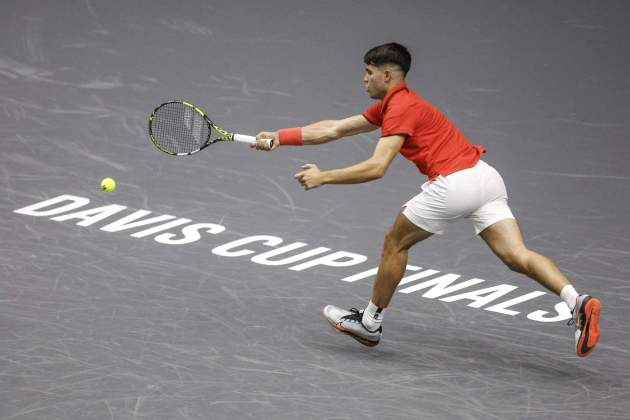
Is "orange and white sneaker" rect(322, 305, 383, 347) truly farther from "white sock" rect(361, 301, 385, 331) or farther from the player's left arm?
the player's left arm

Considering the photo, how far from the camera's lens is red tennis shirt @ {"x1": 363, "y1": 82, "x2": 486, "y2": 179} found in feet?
25.0

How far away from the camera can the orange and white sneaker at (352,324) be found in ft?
26.0

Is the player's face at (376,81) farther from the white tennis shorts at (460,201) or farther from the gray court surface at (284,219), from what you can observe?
the gray court surface at (284,219)

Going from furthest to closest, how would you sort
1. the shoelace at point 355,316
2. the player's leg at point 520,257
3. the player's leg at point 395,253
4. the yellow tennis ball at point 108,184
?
the yellow tennis ball at point 108,184, the shoelace at point 355,316, the player's leg at point 395,253, the player's leg at point 520,257

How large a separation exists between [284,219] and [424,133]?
2624 millimetres

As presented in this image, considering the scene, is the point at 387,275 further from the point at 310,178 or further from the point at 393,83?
the point at 393,83

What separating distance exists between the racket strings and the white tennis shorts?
173 centimetres

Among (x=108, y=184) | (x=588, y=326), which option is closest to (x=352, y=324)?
(x=588, y=326)

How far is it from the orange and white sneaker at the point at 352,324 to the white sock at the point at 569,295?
1144 mm

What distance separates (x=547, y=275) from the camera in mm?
7582

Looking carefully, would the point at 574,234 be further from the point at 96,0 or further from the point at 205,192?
the point at 96,0

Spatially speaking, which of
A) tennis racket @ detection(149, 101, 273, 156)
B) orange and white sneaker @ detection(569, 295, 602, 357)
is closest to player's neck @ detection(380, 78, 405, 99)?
tennis racket @ detection(149, 101, 273, 156)

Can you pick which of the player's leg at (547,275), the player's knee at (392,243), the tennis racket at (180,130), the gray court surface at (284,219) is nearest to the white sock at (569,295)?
the player's leg at (547,275)

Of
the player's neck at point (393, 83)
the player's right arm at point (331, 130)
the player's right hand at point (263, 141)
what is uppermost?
the player's neck at point (393, 83)
